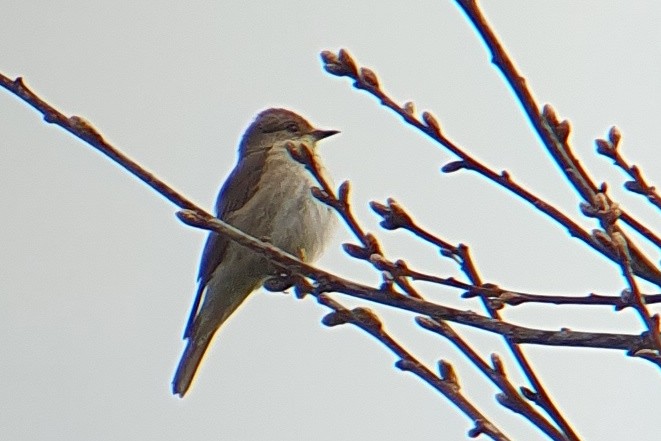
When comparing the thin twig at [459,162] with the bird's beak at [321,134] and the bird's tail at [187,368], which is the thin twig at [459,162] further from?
the bird's beak at [321,134]

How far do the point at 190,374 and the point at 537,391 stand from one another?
539 cm

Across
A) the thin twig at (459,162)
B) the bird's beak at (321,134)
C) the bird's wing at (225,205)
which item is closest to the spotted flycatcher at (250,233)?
the bird's wing at (225,205)

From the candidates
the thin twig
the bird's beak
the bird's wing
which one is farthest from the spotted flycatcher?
the thin twig

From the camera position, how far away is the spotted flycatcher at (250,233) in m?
7.54

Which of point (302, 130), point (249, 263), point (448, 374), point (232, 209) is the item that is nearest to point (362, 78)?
point (448, 374)

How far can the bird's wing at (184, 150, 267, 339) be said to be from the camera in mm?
8031

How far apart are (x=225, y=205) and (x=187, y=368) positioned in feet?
4.02

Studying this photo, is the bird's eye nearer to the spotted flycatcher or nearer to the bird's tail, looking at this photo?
the spotted flycatcher

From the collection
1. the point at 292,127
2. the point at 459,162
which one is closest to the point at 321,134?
the point at 292,127

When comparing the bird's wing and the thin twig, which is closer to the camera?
the thin twig

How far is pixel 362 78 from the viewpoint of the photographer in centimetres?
286

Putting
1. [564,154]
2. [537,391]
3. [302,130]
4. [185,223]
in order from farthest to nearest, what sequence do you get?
1. [302,130]
2. [185,223]
3. [537,391]
4. [564,154]

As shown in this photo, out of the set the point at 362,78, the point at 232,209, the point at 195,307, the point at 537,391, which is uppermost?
the point at 232,209

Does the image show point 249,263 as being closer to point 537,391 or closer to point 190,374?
point 190,374
